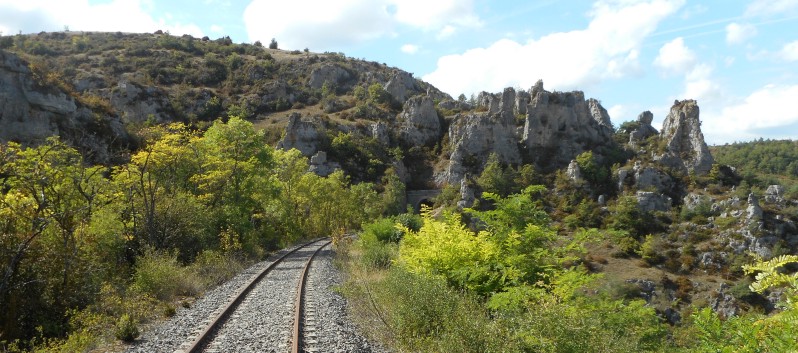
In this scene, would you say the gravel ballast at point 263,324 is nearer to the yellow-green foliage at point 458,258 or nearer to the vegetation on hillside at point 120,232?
the vegetation on hillside at point 120,232

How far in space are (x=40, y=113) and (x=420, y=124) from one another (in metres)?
61.7

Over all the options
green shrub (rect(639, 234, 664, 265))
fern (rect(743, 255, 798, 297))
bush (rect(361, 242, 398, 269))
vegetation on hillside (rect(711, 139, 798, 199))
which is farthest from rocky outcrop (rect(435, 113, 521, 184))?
fern (rect(743, 255, 798, 297))

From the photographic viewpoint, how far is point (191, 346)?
7.59 meters

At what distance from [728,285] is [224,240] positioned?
1574 inches

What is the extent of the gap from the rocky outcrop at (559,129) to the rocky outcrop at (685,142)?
31.3 ft

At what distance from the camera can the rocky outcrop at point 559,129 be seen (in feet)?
259

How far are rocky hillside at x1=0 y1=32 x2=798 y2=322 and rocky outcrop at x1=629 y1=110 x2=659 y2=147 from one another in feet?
1.17

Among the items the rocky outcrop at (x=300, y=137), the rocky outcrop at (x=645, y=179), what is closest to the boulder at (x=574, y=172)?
the rocky outcrop at (x=645, y=179)

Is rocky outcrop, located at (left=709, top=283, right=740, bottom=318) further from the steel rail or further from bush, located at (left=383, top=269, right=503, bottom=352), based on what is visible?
bush, located at (left=383, top=269, right=503, bottom=352)

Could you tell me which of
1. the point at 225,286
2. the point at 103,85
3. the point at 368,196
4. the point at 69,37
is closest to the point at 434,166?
the point at 368,196

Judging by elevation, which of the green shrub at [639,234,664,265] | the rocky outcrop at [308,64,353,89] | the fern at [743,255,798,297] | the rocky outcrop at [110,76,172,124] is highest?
the rocky outcrop at [308,64,353,89]

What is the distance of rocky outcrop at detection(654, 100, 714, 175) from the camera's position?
68.1 metres

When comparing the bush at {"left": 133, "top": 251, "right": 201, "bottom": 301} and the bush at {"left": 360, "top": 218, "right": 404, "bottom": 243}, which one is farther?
the bush at {"left": 360, "top": 218, "right": 404, "bottom": 243}

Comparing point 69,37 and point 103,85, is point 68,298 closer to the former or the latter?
point 103,85
